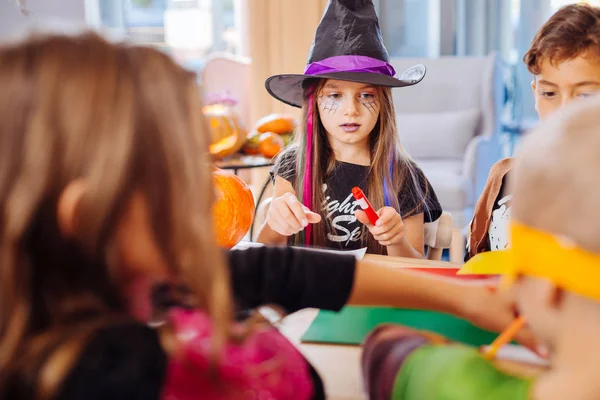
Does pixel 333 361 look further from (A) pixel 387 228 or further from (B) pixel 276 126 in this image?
(B) pixel 276 126

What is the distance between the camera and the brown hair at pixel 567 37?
109 cm

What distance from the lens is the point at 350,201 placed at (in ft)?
4.49

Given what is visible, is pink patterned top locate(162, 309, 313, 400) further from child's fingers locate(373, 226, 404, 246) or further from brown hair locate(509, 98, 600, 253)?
child's fingers locate(373, 226, 404, 246)

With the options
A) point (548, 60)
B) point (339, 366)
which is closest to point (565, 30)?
point (548, 60)

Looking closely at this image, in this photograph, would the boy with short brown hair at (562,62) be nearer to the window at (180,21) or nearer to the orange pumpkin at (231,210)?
the orange pumpkin at (231,210)

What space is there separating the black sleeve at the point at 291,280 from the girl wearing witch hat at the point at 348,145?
1.79ft

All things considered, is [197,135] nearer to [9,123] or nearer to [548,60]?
[9,123]

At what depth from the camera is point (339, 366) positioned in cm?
66

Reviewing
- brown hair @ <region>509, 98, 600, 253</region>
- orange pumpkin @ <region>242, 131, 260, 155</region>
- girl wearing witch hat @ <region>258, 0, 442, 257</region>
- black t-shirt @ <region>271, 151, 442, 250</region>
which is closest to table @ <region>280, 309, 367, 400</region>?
brown hair @ <region>509, 98, 600, 253</region>

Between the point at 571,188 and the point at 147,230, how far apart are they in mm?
275

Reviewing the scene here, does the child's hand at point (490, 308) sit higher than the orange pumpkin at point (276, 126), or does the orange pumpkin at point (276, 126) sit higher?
the orange pumpkin at point (276, 126)

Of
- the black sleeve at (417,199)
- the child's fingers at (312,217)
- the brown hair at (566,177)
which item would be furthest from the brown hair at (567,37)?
A: the brown hair at (566,177)

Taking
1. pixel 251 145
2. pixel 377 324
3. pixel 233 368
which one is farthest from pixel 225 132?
pixel 233 368

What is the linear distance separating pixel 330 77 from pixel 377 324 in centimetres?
65
